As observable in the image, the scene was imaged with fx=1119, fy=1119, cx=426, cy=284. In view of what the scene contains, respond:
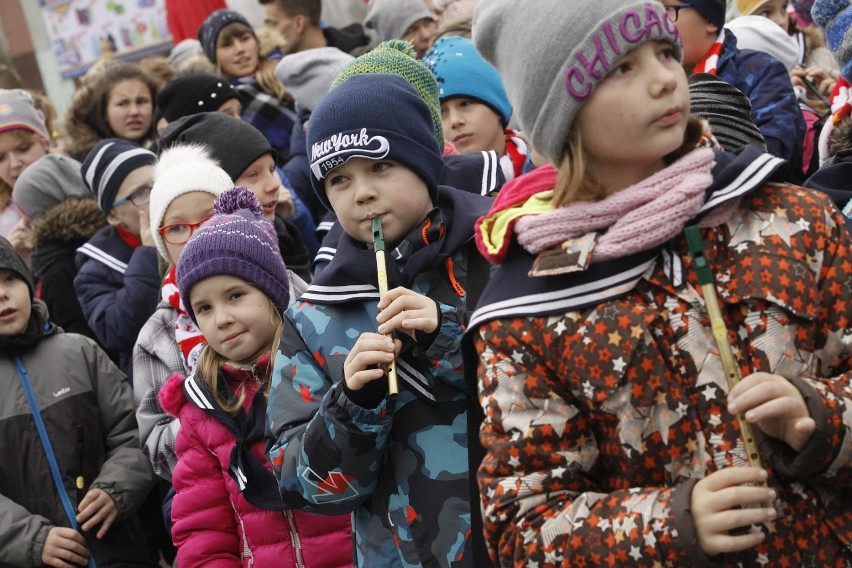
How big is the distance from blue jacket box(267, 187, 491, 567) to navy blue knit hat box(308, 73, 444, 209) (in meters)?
0.13

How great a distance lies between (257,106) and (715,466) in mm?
4430

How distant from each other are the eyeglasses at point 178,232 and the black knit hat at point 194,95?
1385 mm

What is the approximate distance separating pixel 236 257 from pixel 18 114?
3.37 meters

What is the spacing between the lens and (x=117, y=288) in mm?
4988

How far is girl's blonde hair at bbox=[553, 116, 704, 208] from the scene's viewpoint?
77.0 inches

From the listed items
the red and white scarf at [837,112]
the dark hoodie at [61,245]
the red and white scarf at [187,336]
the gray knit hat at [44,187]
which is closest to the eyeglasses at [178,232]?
the red and white scarf at [187,336]

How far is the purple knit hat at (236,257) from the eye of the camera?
3.30 m

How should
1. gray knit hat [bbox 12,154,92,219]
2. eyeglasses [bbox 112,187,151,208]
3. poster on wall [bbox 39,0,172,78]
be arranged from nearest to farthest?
eyeglasses [bbox 112,187,151,208] → gray knit hat [bbox 12,154,92,219] → poster on wall [bbox 39,0,172,78]

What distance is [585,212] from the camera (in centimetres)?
192

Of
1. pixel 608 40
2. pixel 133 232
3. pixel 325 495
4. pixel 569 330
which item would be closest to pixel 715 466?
pixel 569 330

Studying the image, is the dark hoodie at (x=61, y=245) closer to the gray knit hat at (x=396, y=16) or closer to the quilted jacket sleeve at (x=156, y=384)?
the quilted jacket sleeve at (x=156, y=384)

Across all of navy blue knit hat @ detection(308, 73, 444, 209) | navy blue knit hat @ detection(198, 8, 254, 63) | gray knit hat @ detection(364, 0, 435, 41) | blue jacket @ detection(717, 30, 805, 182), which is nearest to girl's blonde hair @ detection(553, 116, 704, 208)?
navy blue knit hat @ detection(308, 73, 444, 209)

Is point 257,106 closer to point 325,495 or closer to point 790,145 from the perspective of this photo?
point 790,145

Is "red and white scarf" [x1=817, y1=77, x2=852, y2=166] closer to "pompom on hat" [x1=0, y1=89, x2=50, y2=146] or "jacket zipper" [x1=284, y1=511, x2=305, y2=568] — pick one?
"jacket zipper" [x1=284, y1=511, x2=305, y2=568]
